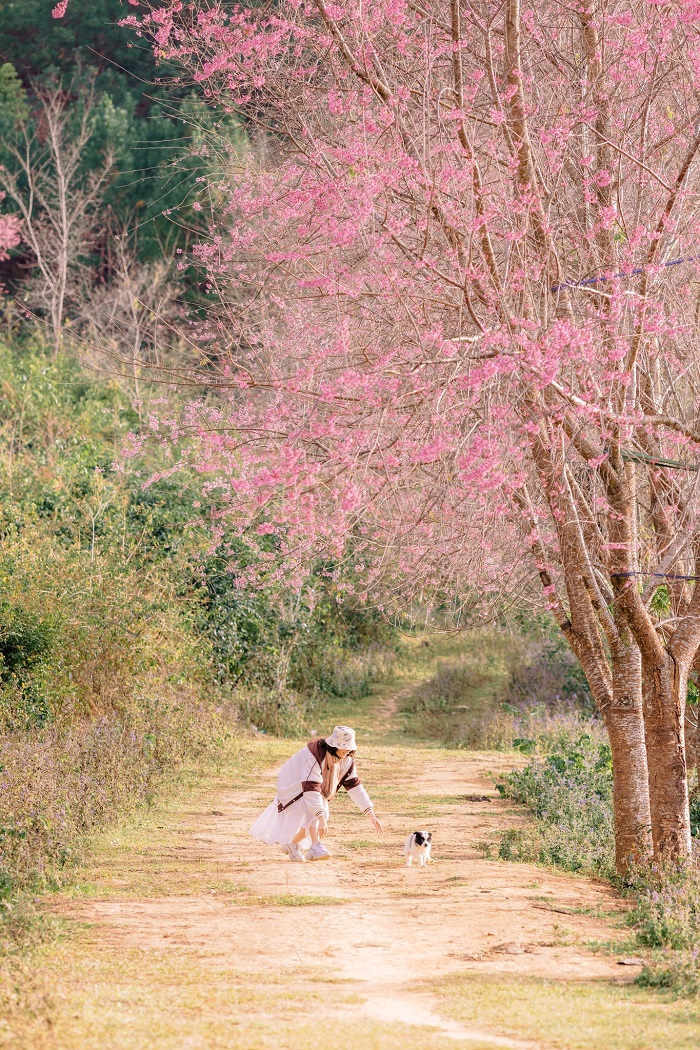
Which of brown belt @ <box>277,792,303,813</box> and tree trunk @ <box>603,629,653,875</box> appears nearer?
brown belt @ <box>277,792,303,813</box>

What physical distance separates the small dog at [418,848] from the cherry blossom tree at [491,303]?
150 cm

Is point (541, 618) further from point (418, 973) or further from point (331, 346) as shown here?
point (418, 973)

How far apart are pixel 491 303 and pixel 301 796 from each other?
11.8 feet

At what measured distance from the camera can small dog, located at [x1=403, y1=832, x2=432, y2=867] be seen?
8.23m

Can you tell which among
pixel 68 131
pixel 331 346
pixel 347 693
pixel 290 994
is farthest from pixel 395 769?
pixel 68 131

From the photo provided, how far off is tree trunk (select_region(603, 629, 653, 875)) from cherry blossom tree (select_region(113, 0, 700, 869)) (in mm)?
19

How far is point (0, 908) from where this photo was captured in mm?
6395

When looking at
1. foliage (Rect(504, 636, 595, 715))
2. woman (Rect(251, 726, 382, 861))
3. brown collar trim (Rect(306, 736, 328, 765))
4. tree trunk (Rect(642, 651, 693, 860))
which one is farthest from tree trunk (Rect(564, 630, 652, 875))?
foliage (Rect(504, 636, 595, 715))

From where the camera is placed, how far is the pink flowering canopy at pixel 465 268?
21.8ft

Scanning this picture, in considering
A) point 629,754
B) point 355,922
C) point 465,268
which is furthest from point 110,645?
point 465,268

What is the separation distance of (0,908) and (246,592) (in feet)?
33.9

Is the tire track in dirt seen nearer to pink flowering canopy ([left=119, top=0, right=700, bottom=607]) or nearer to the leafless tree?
pink flowering canopy ([left=119, top=0, right=700, bottom=607])

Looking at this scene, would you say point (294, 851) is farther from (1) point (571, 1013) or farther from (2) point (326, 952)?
(1) point (571, 1013)

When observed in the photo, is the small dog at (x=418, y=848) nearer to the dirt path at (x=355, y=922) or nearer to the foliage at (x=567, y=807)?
the dirt path at (x=355, y=922)
